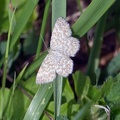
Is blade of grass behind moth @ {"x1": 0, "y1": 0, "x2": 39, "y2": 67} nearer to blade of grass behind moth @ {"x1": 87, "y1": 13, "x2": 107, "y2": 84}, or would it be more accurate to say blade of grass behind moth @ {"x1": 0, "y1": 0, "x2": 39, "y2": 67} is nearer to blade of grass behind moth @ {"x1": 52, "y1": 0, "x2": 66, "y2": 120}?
blade of grass behind moth @ {"x1": 52, "y1": 0, "x2": 66, "y2": 120}

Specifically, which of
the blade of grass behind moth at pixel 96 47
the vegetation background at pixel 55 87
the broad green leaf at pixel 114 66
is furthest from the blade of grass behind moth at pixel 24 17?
the broad green leaf at pixel 114 66

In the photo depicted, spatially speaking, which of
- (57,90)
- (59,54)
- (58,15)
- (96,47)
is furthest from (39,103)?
(96,47)

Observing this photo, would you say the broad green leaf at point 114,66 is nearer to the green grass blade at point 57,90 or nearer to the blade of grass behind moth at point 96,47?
the blade of grass behind moth at point 96,47

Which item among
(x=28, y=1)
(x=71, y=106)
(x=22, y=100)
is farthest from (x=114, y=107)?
(x=28, y=1)

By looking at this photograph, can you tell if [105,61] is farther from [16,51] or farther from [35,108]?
[35,108]

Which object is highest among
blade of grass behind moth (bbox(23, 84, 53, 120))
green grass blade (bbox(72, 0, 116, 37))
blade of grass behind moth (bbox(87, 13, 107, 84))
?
green grass blade (bbox(72, 0, 116, 37))

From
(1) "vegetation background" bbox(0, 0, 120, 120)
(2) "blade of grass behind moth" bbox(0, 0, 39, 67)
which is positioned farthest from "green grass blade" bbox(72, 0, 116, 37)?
(2) "blade of grass behind moth" bbox(0, 0, 39, 67)
